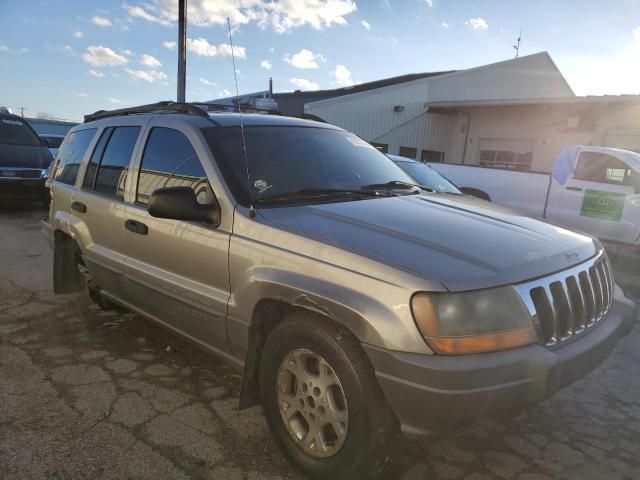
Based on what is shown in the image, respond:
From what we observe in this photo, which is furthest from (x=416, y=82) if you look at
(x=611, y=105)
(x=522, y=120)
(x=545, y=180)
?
(x=545, y=180)

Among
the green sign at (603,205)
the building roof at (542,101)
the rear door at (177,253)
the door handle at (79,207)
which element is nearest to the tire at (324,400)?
the rear door at (177,253)

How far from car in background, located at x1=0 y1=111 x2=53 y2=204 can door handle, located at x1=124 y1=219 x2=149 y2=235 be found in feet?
27.6

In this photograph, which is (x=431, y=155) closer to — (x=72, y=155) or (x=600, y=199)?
Answer: (x=600, y=199)

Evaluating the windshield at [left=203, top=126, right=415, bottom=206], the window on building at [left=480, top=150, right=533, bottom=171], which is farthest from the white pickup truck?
the window on building at [left=480, top=150, right=533, bottom=171]

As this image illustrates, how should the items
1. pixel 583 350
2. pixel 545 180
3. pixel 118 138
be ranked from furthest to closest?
pixel 545 180, pixel 118 138, pixel 583 350

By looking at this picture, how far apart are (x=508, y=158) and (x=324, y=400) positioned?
16789 millimetres

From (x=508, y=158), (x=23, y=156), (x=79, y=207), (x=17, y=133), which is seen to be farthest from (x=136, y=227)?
(x=508, y=158)

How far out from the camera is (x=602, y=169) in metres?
8.72

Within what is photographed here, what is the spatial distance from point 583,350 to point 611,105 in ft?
48.1

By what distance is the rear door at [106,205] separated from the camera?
366 cm

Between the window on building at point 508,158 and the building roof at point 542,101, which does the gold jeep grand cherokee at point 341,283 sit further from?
the window on building at point 508,158

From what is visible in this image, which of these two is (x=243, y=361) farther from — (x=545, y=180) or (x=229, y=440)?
(x=545, y=180)

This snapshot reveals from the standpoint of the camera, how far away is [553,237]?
2.65 metres

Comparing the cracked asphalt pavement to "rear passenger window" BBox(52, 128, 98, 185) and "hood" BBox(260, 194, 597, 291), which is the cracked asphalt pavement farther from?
"rear passenger window" BBox(52, 128, 98, 185)
